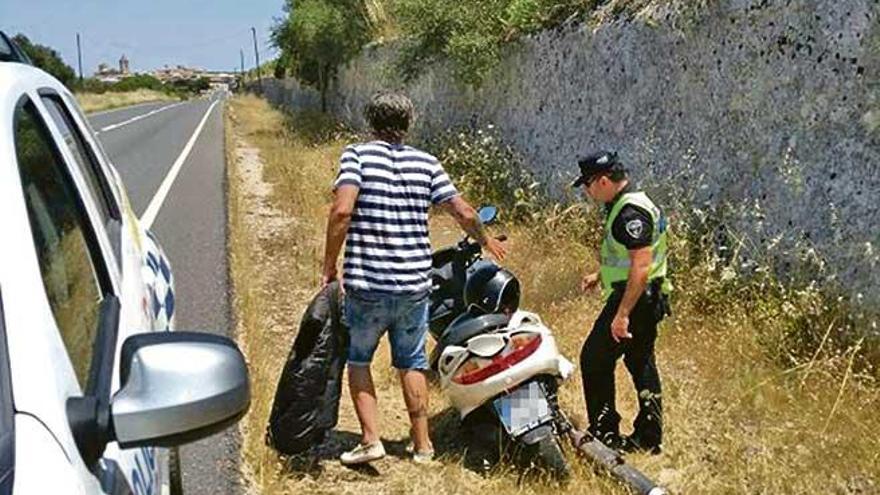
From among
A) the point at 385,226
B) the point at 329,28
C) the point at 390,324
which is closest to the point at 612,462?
the point at 390,324

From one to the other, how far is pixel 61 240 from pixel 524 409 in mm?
2532

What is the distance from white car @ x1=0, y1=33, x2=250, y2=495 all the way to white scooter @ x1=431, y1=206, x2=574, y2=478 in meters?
2.07

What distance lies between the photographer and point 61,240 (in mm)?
2068

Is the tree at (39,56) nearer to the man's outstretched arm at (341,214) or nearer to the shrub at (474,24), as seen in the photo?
the man's outstretched arm at (341,214)

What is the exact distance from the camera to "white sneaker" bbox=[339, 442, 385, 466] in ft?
14.1

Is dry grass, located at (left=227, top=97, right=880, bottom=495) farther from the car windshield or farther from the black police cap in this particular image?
the car windshield

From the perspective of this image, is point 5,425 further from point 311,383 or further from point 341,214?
point 311,383

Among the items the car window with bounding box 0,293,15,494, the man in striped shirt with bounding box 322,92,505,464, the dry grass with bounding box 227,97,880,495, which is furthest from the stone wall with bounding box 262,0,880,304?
the car window with bounding box 0,293,15,494

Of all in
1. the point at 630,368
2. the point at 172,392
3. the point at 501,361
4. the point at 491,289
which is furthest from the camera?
the point at 491,289

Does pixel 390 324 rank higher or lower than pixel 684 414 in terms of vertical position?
higher

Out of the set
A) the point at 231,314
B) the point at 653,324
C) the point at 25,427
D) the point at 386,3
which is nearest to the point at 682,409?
the point at 653,324

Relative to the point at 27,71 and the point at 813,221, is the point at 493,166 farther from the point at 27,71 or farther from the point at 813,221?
the point at 27,71

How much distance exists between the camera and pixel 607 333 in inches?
175

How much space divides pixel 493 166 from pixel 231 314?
15.6 ft
